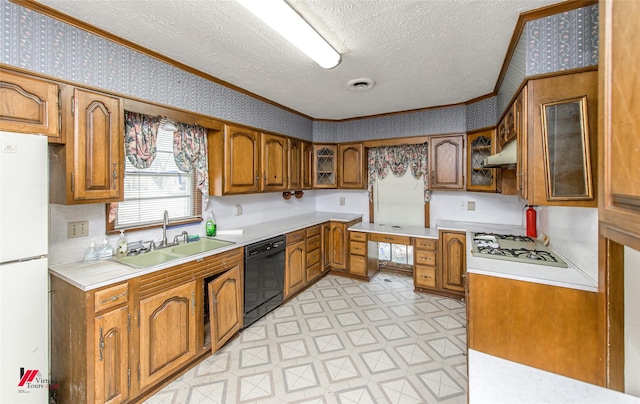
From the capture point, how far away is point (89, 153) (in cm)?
172

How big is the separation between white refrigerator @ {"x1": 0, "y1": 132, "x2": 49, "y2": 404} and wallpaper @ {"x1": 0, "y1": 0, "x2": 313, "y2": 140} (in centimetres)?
48

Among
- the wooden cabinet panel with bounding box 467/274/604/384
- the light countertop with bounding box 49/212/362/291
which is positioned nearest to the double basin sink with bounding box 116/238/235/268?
the light countertop with bounding box 49/212/362/291

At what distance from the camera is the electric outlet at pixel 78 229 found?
186 centimetres

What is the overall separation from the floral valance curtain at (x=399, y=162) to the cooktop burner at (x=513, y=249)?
1211 millimetres

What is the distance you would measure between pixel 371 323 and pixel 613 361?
1743mm

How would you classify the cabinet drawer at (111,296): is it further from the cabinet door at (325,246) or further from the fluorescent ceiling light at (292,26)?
the cabinet door at (325,246)

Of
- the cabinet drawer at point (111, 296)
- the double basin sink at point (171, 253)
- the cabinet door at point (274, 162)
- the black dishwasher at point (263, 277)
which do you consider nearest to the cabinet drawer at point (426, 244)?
the black dishwasher at point (263, 277)

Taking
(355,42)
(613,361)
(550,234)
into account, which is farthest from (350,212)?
(613,361)

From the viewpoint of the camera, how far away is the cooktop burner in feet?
6.37

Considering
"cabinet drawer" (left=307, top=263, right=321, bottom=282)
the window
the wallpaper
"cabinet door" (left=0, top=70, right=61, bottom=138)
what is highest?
the wallpaper

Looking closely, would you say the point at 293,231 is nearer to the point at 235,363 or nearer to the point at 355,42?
the point at 235,363

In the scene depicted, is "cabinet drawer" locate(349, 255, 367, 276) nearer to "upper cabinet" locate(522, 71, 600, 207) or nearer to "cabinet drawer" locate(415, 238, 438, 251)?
"cabinet drawer" locate(415, 238, 438, 251)

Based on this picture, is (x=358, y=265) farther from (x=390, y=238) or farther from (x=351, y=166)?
(x=351, y=166)

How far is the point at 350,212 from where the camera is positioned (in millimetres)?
4547
